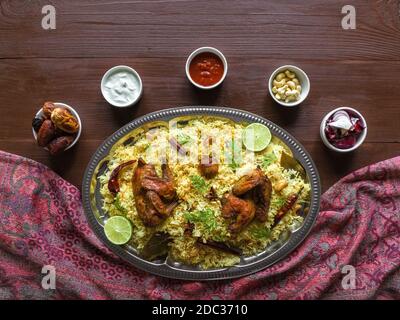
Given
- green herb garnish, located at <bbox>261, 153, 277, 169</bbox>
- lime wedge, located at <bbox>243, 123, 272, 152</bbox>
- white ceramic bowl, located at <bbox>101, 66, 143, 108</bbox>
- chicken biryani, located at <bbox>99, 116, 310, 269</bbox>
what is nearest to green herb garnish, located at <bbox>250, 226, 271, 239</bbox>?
chicken biryani, located at <bbox>99, 116, 310, 269</bbox>

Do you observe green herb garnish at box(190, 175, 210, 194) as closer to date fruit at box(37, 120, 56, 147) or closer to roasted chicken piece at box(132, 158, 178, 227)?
roasted chicken piece at box(132, 158, 178, 227)

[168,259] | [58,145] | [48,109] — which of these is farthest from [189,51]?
[168,259]

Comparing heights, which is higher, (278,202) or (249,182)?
(249,182)

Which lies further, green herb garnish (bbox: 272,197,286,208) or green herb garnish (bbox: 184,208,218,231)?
green herb garnish (bbox: 272,197,286,208)

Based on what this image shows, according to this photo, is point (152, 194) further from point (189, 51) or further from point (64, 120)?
point (189, 51)

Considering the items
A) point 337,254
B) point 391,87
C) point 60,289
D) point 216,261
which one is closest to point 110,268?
point 60,289

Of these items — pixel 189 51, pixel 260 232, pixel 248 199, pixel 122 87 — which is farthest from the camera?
pixel 189 51
